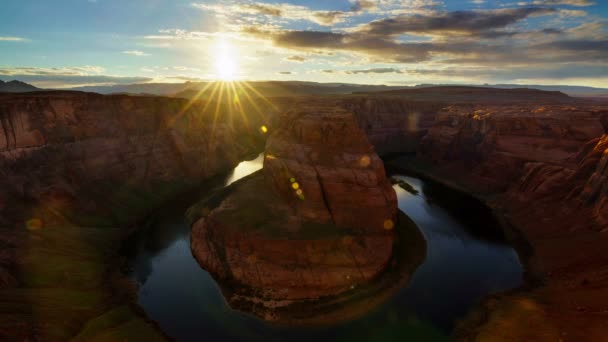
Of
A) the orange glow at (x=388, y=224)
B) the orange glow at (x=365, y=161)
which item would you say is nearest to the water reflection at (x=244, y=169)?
the orange glow at (x=365, y=161)

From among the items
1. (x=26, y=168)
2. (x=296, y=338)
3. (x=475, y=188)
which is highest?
(x=26, y=168)

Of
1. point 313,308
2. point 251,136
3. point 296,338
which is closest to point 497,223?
point 313,308

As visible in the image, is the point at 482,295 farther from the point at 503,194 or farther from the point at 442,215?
the point at 503,194

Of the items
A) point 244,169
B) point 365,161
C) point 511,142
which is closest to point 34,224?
point 365,161

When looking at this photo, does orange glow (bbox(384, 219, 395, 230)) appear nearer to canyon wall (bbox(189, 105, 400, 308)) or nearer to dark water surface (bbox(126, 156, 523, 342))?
canyon wall (bbox(189, 105, 400, 308))

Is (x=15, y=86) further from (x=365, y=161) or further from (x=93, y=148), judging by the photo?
(x=365, y=161)

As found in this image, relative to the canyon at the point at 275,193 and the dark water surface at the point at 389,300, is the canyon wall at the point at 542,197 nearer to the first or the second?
the canyon at the point at 275,193
